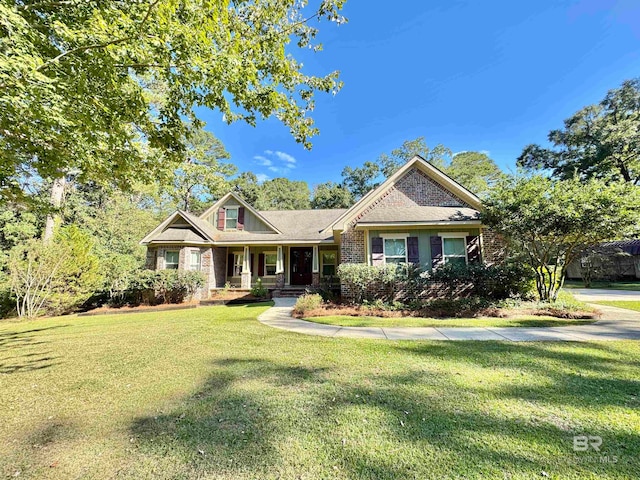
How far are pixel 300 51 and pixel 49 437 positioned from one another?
724cm

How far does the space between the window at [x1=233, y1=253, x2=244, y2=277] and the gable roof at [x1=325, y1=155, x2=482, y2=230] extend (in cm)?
797

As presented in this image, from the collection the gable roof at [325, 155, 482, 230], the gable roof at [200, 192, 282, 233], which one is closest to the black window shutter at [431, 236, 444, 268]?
the gable roof at [325, 155, 482, 230]

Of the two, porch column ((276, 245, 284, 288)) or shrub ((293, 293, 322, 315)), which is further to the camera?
porch column ((276, 245, 284, 288))

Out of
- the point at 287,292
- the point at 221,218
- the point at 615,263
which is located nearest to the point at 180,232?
the point at 221,218

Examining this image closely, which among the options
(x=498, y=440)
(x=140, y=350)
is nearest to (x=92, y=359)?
(x=140, y=350)

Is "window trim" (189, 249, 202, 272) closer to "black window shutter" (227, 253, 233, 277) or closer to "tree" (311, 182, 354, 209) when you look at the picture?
"black window shutter" (227, 253, 233, 277)

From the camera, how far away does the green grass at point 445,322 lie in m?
7.47

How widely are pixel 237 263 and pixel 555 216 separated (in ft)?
52.5

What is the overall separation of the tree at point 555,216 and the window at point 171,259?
15.0 metres

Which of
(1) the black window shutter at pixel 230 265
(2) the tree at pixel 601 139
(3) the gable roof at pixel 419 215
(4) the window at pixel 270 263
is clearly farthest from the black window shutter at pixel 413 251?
(2) the tree at pixel 601 139

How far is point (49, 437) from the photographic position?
9.02 ft

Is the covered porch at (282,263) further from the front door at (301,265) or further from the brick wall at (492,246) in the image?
the brick wall at (492,246)

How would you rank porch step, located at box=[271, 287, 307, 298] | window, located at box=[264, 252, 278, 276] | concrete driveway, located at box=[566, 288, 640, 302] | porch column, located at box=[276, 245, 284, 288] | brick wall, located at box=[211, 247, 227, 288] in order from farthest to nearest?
window, located at box=[264, 252, 278, 276]
brick wall, located at box=[211, 247, 227, 288]
porch column, located at box=[276, 245, 284, 288]
porch step, located at box=[271, 287, 307, 298]
concrete driveway, located at box=[566, 288, 640, 302]

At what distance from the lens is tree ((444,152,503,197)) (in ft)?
95.2
